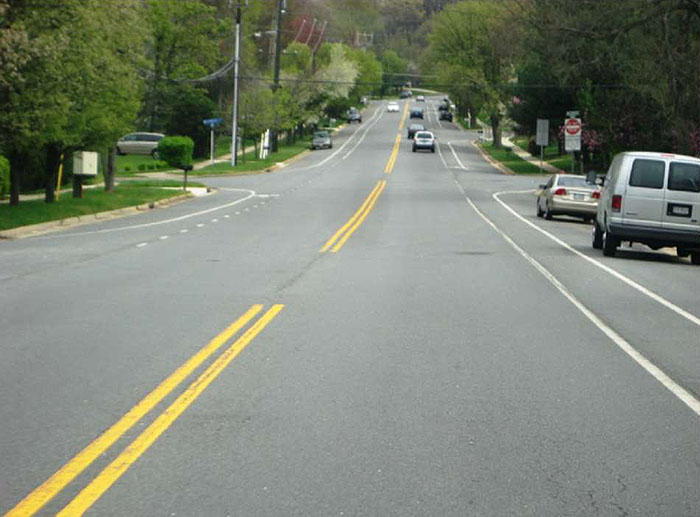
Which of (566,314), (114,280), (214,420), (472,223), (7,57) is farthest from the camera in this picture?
(472,223)

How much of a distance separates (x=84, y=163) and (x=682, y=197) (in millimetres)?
19236

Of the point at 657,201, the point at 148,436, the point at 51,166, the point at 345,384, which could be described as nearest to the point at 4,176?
the point at 51,166

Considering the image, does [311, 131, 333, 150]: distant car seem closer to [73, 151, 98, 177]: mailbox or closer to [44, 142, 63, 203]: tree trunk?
[73, 151, 98, 177]: mailbox

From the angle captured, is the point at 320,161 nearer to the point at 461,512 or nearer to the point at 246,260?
the point at 246,260

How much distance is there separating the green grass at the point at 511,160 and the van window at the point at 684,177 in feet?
150

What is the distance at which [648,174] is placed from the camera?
2078 cm

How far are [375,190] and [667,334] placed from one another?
35.4 meters

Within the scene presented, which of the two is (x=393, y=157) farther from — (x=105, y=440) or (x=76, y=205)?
(x=105, y=440)

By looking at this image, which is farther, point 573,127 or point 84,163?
point 573,127

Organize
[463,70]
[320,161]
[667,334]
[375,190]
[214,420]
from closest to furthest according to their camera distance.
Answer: [214,420]
[667,334]
[375,190]
[320,161]
[463,70]

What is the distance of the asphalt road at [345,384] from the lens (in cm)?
586

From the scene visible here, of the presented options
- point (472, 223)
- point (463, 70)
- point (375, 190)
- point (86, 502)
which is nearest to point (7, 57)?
point (472, 223)

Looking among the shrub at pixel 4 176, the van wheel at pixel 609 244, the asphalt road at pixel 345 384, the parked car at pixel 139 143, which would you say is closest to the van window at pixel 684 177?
the van wheel at pixel 609 244

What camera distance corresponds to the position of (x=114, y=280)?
1525 centimetres
